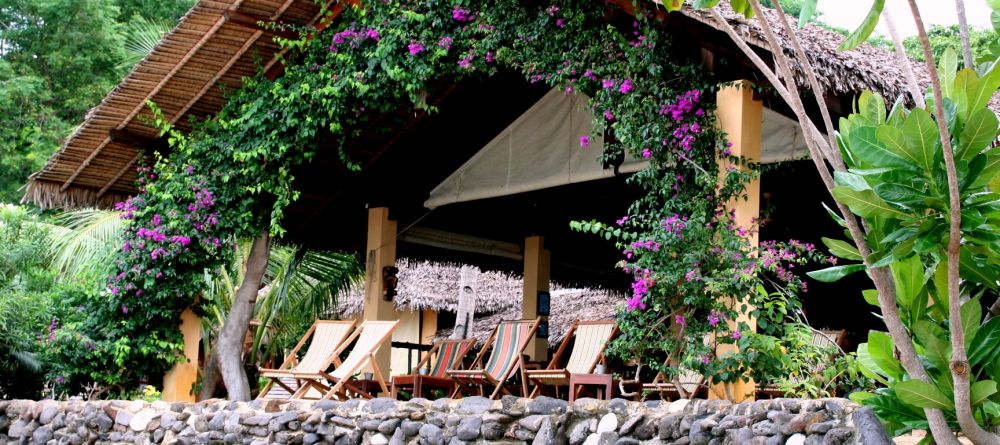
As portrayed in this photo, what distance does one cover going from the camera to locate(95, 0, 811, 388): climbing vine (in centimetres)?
567

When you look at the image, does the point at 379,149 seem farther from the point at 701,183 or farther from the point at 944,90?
the point at 944,90

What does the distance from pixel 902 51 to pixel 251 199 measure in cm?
571

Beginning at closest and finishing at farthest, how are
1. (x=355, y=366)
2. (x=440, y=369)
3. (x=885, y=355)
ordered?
(x=885, y=355) → (x=355, y=366) → (x=440, y=369)

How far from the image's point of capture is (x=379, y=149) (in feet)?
30.3

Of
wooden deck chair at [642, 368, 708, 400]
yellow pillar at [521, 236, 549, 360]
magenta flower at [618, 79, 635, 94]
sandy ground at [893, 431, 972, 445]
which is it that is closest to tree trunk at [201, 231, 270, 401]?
yellow pillar at [521, 236, 549, 360]

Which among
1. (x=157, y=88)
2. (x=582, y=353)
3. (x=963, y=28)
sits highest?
(x=157, y=88)

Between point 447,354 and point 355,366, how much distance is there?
4.73ft

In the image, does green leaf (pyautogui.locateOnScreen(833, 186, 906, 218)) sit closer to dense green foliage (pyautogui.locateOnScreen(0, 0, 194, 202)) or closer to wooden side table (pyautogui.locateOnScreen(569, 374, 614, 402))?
wooden side table (pyautogui.locateOnScreen(569, 374, 614, 402))

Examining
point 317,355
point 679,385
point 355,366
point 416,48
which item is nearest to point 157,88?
point 416,48

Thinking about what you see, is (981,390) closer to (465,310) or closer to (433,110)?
(433,110)

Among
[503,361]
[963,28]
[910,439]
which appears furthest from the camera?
[503,361]

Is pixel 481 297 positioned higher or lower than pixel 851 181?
higher

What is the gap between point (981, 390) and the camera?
331 centimetres

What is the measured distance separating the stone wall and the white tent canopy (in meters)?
2.77
